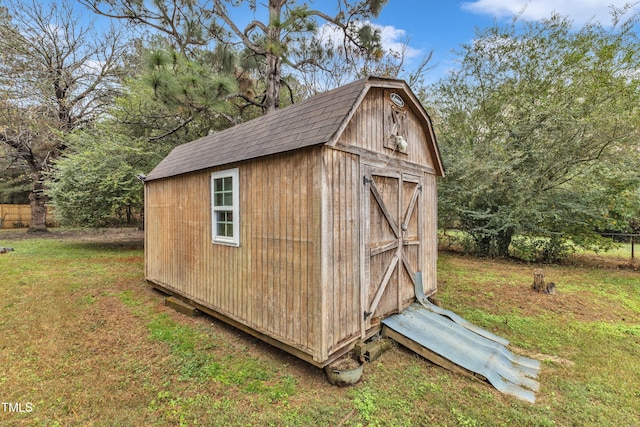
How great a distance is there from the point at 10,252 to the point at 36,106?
7187 millimetres

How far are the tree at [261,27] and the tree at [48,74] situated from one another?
5.92 meters

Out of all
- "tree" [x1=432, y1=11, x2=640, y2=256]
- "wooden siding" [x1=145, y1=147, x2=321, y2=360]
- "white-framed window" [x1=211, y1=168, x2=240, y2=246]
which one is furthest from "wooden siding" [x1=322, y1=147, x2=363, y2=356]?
"tree" [x1=432, y1=11, x2=640, y2=256]

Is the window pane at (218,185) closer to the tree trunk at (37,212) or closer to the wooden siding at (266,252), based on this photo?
the wooden siding at (266,252)

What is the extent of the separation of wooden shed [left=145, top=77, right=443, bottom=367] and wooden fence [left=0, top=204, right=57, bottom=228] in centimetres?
2091

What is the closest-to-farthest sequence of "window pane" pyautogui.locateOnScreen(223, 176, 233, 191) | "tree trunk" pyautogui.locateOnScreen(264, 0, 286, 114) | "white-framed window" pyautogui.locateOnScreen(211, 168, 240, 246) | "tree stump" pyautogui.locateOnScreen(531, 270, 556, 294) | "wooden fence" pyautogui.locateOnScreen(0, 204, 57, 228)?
"white-framed window" pyautogui.locateOnScreen(211, 168, 240, 246)
"window pane" pyautogui.locateOnScreen(223, 176, 233, 191)
"tree stump" pyautogui.locateOnScreen(531, 270, 556, 294)
"tree trunk" pyautogui.locateOnScreen(264, 0, 286, 114)
"wooden fence" pyautogui.locateOnScreen(0, 204, 57, 228)

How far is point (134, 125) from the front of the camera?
1137 cm

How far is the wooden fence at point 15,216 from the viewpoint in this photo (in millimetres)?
18311

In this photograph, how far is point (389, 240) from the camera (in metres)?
4.13

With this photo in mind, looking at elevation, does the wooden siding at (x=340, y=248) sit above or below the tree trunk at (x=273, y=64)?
below

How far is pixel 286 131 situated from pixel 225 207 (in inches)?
61.7

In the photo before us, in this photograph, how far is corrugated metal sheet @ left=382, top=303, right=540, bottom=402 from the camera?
304 centimetres

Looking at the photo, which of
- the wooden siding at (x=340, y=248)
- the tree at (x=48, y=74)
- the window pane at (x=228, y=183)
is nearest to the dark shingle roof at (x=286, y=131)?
the window pane at (x=228, y=183)

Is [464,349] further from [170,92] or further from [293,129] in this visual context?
[170,92]

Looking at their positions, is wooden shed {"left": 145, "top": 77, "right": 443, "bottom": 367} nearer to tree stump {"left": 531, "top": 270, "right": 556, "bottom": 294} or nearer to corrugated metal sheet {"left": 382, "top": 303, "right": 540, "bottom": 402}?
corrugated metal sheet {"left": 382, "top": 303, "right": 540, "bottom": 402}
